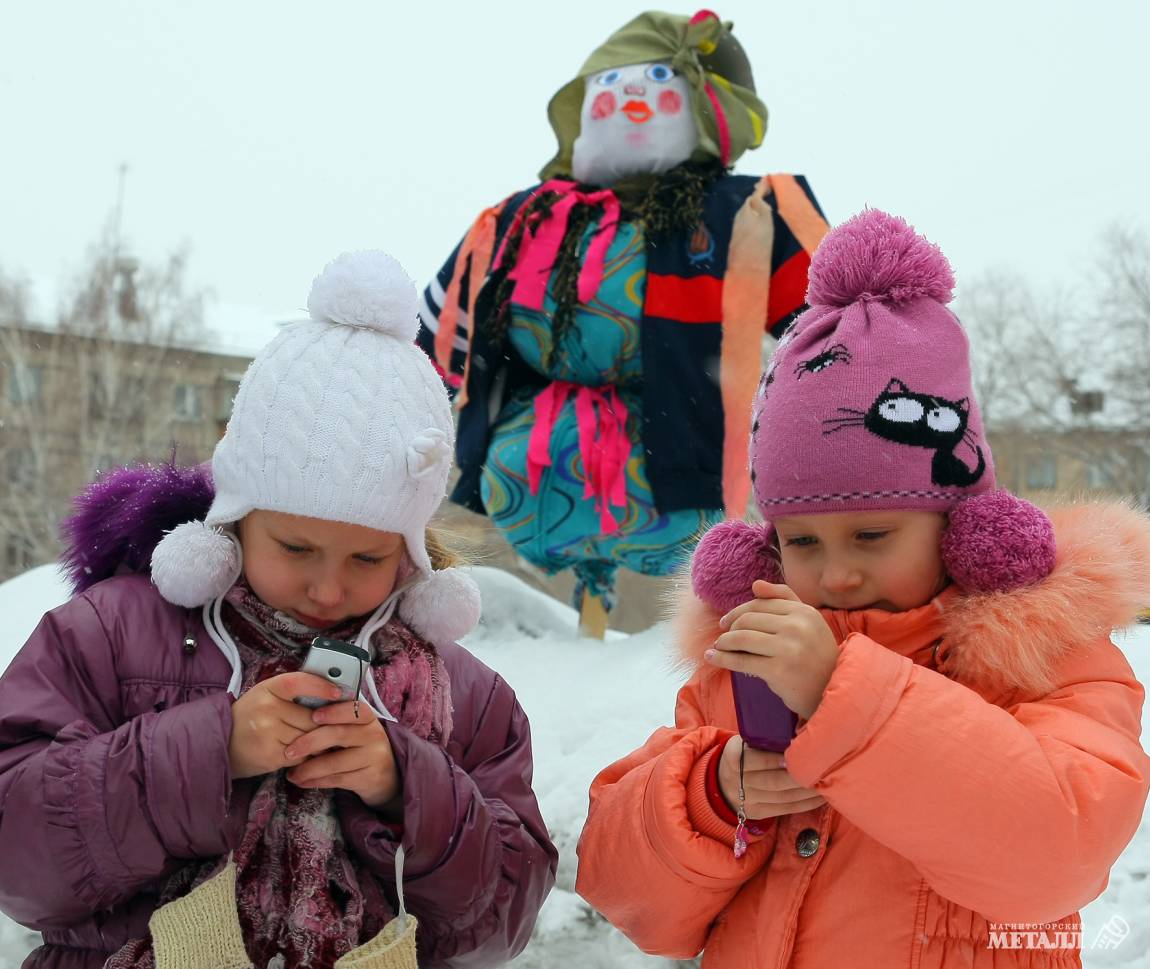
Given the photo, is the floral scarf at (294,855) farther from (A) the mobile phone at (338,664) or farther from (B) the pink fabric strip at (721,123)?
(B) the pink fabric strip at (721,123)

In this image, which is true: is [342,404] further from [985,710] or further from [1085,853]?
[1085,853]

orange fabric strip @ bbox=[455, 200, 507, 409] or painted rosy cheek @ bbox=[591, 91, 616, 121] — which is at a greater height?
painted rosy cheek @ bbox=[591, 91, 616, 121]

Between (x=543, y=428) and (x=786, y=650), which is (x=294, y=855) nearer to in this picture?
(x=786, y=650)

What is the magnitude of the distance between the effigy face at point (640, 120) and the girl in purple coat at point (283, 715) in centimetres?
211

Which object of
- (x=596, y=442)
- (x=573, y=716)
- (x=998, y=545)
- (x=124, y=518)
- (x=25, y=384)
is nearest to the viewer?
(x=998, y=545)

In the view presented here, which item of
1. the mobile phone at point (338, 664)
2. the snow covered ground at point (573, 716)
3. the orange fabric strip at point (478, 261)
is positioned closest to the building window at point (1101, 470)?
the snow covered ground at point (573, 716)

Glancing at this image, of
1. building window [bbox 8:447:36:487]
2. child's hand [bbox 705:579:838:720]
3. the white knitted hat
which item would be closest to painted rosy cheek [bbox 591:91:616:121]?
the white knitted hat

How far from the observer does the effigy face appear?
3.67m

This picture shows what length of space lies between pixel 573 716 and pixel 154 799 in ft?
5.77

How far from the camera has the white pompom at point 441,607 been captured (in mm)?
1794

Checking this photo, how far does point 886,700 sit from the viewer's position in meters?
1.34

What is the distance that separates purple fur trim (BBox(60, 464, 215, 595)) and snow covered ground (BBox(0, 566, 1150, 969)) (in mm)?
841

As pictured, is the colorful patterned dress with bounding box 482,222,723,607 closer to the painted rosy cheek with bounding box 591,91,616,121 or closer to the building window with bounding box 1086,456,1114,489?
the painted rosy cheek with bounding box 591,91,616,121

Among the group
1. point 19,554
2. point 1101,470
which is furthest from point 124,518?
point 1101,470
